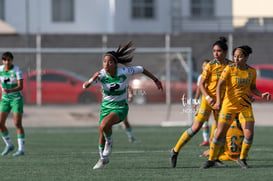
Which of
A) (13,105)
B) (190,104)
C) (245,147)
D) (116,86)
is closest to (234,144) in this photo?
(245,147)

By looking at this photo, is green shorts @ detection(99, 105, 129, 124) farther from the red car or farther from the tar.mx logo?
the red car

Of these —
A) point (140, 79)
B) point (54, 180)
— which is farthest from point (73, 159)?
point (140, 79)

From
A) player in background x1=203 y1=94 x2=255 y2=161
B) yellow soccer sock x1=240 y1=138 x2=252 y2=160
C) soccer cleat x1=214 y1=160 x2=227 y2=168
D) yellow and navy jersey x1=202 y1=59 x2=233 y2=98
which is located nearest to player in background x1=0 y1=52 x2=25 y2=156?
yellow and navy jersey x1=202 y1=59 x2=233 y2=98

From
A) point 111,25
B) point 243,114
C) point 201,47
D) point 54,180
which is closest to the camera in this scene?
point 54,180

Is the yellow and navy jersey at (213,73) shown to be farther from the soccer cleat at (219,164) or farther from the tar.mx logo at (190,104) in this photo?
the tar.mx logo at (190,104)

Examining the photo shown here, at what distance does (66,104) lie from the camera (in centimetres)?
2338

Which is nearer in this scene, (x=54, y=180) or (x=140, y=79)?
(x=54, y=180)

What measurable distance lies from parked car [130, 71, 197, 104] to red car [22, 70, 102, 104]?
122 cm

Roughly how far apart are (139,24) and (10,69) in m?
27.0

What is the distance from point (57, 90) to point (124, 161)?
37.5 ft

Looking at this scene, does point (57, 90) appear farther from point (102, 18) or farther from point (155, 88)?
point (102, 18)

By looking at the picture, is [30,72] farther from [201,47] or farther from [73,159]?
[73,159]

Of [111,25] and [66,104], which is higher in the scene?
[111,25]

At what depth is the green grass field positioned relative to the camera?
1034 centimetres
